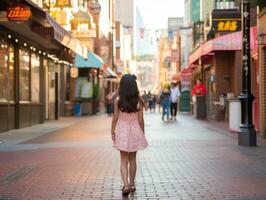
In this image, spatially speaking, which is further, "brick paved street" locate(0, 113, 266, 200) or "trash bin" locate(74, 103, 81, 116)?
"trash bin" locate(74, 103, 81, 116)

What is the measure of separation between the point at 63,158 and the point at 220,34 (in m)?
17.4

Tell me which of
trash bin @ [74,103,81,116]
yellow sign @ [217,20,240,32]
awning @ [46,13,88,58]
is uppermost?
yellow sign @ [217,20,240,32]

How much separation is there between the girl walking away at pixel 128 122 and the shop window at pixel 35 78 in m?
16.6

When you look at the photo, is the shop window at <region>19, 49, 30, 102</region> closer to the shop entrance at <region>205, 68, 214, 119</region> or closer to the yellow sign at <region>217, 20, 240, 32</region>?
the yellow sign at <region>217, 20, 240, 32</region>

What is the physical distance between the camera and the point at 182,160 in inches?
473

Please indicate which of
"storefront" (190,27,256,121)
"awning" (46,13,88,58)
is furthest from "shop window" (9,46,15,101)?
"storefront" (190,27,256,121)

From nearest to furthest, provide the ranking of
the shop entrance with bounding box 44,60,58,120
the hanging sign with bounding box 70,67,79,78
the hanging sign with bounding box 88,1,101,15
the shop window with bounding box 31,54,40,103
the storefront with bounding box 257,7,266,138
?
the storefront with bounding box 257,7,266,138 < the shop window with bounding box 31,54,40,103 < the shop entrance with bounding box 44,60,58,120 < the hanging sign with bounding box 70,67,79,78 < the hanging sign with bounding box 88,1,101,15

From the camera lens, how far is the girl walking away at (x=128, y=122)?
27.3 ft

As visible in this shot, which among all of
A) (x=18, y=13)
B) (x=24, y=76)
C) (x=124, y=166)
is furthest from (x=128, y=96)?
(x=24, y=76)

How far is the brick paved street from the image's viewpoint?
845 cm

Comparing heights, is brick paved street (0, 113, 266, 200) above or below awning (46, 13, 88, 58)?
below

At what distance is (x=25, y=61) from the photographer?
76.9ft

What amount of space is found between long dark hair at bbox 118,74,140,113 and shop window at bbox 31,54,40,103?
16691 millimetres

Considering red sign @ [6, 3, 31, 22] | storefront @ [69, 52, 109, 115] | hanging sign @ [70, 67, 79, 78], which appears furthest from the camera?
storefront @ [69, 52, 109, 115]
